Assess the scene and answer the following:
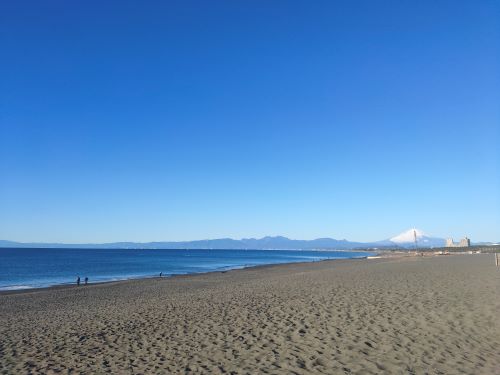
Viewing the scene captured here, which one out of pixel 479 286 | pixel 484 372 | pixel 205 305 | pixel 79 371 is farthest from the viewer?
pixel 479 286

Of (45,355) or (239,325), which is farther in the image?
(239,325)

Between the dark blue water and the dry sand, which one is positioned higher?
the dry sand

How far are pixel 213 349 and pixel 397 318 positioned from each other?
6.24 meters

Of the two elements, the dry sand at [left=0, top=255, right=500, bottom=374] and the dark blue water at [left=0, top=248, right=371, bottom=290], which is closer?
the dry sand at [left=0, top=255, right=500, bottom=374]

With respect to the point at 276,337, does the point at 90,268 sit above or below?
below

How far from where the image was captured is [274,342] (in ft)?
31.8

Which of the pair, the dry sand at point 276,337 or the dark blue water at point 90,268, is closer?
the dry sand at point 276,337

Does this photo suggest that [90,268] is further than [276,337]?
Yes

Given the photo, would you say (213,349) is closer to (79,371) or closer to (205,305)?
(79,371)

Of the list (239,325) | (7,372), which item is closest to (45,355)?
(7,372)

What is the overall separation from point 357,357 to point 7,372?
786 centimetres

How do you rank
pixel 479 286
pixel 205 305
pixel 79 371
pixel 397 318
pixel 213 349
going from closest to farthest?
pixel 79 371, pixel 213 349, pixel 397 318, pixel 205 305, pixel 479 286

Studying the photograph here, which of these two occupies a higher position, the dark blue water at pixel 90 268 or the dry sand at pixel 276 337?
the dry sand at pixel 276 337

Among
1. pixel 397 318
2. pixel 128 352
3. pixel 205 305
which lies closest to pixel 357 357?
pixel 397 318
